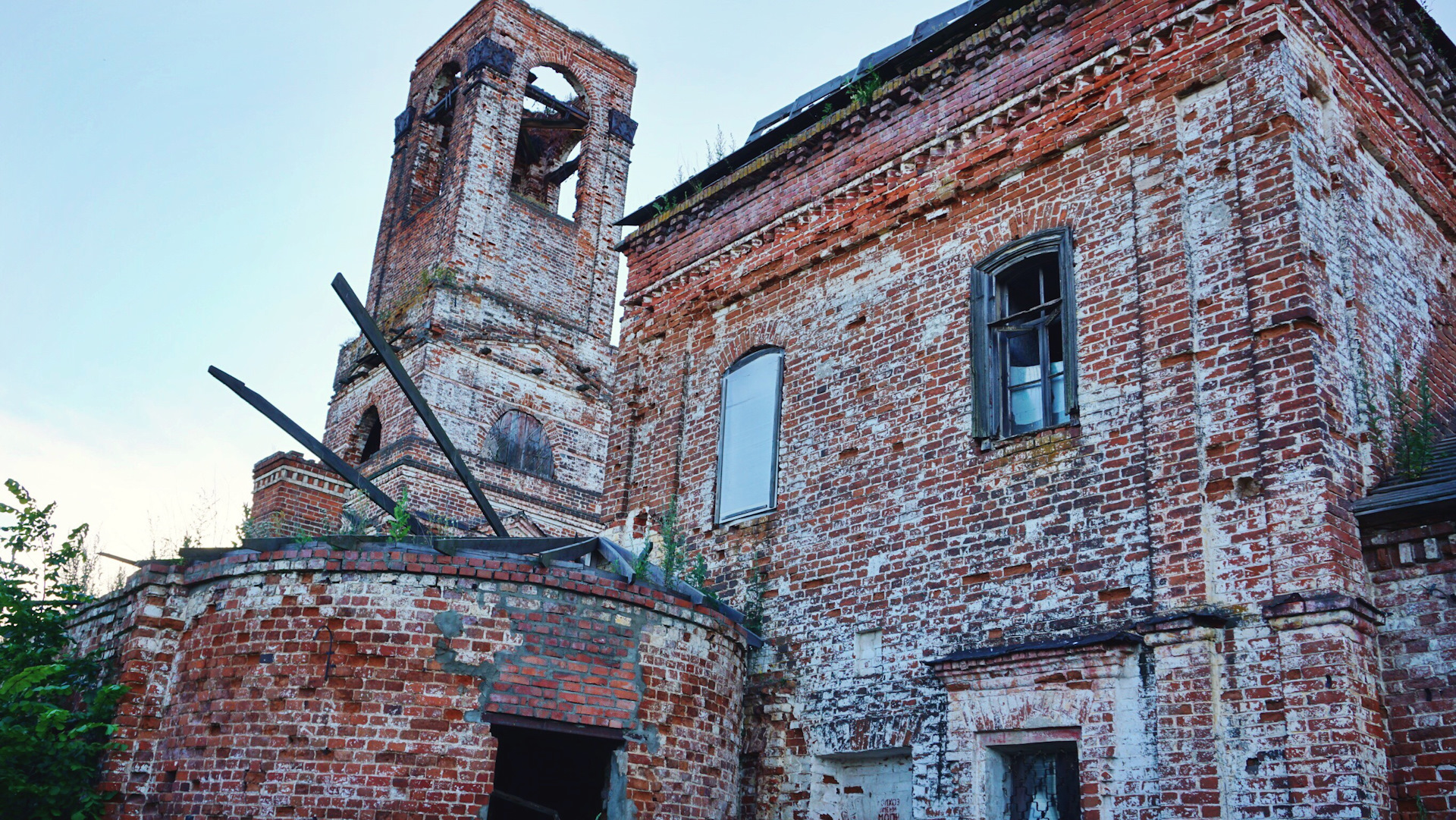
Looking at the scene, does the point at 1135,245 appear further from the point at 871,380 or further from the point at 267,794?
the point at 267,794

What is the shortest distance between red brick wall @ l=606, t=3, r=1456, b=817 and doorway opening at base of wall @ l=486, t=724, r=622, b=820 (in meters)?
1.45

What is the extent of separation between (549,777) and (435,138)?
17716 millimetres

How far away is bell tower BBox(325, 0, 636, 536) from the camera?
20016mm

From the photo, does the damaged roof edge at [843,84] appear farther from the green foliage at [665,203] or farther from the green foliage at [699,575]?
the green foliage at [699,575]

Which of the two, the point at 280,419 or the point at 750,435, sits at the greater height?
the point at 750,435

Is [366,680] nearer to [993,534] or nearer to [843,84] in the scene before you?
[993,534]

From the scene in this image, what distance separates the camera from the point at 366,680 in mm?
7207

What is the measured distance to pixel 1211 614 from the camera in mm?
6512

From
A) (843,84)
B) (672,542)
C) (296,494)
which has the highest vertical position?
(843,84)

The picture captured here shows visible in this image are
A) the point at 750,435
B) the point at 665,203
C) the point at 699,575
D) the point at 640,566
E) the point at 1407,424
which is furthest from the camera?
the point at 665,203

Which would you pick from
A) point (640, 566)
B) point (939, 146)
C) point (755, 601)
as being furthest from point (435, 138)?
point (640, 566)

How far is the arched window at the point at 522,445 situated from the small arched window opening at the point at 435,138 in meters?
5.50

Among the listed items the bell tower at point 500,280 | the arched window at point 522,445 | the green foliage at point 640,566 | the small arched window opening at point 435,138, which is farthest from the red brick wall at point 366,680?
the small arched window opening at point 435,138

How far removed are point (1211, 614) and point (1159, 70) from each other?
3821 millimetres
